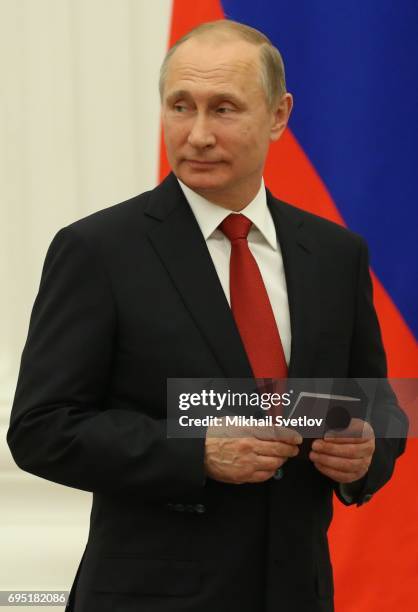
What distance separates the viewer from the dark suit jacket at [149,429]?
1.62 meters

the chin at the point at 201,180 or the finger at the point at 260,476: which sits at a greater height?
the chin at the point at 201,180

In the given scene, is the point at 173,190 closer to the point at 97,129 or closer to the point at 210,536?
the point at 210,536

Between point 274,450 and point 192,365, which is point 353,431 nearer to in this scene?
point 274,450

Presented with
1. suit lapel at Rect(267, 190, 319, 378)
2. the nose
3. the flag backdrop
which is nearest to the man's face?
the nose

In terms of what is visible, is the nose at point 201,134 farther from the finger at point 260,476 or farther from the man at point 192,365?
the finger at point 260,476

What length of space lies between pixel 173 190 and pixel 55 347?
0.36 metres

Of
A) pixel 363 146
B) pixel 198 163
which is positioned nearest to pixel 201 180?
pixel 198 163

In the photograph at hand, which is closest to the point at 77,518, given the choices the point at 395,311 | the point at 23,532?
the point at 23,532

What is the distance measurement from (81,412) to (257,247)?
0.44m

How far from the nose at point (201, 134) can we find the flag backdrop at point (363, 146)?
3.72 ft

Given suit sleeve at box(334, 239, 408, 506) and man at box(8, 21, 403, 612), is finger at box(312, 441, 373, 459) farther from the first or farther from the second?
suit sleeve at box(334, 239, 408, 506)

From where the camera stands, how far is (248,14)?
2801 millimetres

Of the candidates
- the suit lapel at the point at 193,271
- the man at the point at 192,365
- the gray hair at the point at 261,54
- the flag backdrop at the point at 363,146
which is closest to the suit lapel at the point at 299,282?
the man at the point at 192,365

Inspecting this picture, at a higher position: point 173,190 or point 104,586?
point 173,190
